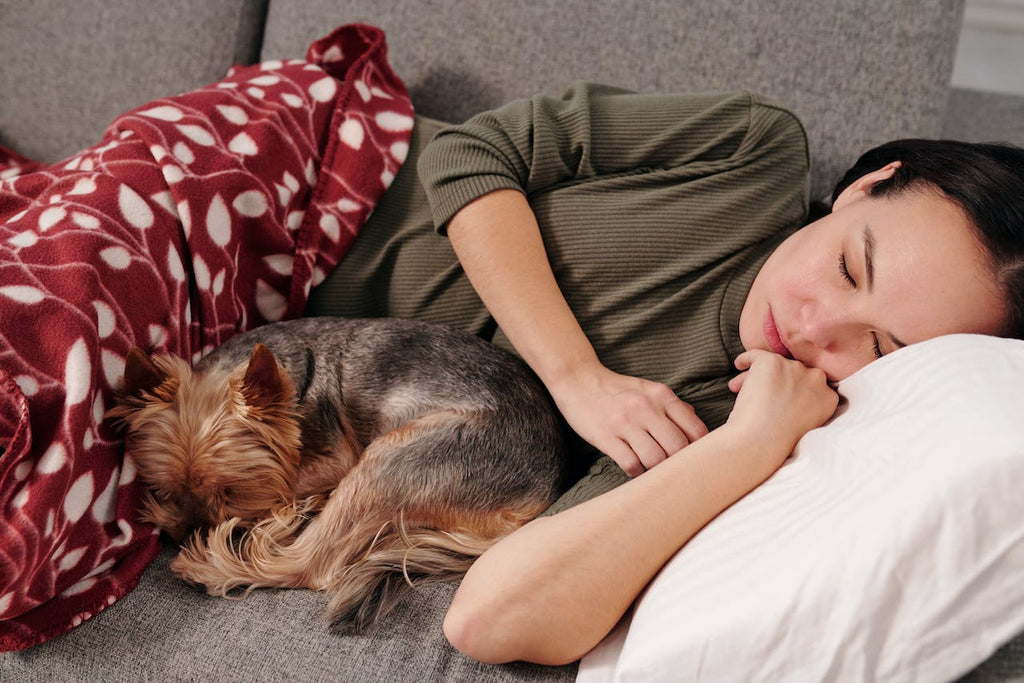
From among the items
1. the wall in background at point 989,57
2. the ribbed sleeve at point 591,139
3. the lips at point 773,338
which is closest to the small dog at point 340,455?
the ribbed sleeve at point 591,139

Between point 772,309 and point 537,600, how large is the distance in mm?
702

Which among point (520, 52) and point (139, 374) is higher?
point (520, 52)

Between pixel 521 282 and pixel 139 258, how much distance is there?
31.0 inches

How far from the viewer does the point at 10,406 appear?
3.90ft

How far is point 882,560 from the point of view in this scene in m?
0.92

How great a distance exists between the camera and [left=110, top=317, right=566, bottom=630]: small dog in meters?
1.41

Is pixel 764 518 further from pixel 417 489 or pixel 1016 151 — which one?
pixel 1016 151

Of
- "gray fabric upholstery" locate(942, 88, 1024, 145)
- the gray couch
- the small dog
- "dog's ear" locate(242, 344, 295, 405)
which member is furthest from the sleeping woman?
"gray fabric upholstery" locate(942, 88, 1024, 145)

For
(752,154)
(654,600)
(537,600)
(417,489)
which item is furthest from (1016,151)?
(417,489)

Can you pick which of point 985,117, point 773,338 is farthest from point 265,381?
point 985,117

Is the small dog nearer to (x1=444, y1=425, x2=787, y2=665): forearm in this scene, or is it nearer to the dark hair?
(x1=444, y1=425, x2=787, y2=665): forearm

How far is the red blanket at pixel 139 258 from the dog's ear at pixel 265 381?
10.0 inches

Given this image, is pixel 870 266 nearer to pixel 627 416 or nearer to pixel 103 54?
pixel 627 416

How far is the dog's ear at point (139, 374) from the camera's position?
4.44ft
